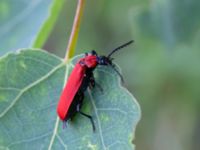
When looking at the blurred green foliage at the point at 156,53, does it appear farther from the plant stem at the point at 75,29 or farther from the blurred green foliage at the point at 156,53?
the plant stem at the point at 75,29

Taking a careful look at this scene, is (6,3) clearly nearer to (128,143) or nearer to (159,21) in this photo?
(159,21)

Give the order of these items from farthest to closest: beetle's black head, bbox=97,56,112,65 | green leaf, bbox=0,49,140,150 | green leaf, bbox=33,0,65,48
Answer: green leaf, bbox=33,0,65,48 → beetle's black head, bbox=97,56,112,65 → green leaf, bbox=0,49,140,150

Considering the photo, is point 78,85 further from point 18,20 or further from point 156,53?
point 156,53

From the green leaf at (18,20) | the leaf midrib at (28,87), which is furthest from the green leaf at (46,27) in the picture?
the leaf midrib at (28,87)

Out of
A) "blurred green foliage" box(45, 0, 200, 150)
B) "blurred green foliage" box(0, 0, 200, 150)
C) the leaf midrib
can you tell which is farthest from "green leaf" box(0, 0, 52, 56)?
"blurred green foliage" box(45, 0, 200, 150)

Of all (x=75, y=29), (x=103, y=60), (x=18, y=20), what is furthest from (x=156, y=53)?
(x=75, y=29)

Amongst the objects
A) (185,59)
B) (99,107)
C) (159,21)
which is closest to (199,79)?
(185,59)

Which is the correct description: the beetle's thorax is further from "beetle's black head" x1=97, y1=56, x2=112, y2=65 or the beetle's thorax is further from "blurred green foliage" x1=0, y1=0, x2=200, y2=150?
"blurred green foliage" x1=0, y1=0, x2=200, y2=150
